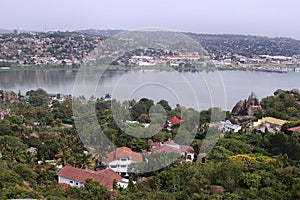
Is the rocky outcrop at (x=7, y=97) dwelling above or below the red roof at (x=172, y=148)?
below

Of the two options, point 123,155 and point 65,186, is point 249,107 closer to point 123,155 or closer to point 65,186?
point 123,155

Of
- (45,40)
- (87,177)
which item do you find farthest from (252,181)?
(45,40)

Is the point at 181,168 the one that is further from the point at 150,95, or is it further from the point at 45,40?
the point at 45,40

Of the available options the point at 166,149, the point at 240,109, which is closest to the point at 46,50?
the point at 240,109

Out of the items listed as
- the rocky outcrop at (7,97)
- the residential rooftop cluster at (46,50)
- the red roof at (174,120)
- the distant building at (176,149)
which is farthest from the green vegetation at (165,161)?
the residential rooftop cluster at (46,50)

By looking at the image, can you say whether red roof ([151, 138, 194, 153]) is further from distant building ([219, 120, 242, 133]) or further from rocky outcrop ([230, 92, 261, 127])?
rocky outcrop ([230, 92, 261, 127])

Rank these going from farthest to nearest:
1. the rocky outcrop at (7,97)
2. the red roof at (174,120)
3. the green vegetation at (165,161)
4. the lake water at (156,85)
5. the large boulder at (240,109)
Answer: the rocky outcrop at (7,97) < the large boulder at (240,109) < the red roof at (174,120) < the lake water at (156,85) < the green vegetation at (165,161)

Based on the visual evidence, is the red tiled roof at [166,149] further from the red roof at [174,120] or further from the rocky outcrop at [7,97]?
the rocky outcrop at [7,97]
